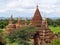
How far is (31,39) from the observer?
20875mm

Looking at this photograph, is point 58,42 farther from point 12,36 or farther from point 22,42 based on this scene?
point 12,36

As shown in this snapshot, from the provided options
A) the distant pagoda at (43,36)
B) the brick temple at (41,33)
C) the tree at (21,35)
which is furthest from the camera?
the tree at (21,35)

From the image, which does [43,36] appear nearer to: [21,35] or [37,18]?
[21,35]

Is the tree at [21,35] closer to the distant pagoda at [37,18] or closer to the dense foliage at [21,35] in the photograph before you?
the dense foliage at [21,35]

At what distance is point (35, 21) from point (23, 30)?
339cm

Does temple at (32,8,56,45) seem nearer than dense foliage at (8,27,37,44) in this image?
Yes

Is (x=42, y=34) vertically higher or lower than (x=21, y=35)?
higher

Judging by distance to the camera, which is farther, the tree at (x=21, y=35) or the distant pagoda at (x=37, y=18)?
the distant pagoda at (x=37, y=18)

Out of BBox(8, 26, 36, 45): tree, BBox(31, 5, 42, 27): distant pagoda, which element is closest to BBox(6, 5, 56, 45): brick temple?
BBox(31, 5, 42, 27): distant pagoda

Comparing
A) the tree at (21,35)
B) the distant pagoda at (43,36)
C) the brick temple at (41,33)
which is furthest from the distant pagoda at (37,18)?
the distant pagoda at (43,36)

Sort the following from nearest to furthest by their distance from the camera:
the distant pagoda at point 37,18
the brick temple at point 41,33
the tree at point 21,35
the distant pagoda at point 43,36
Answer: the distant pagoda at point 43,36, the brick temple at point 41,33, the tree at point 21,35, the distant pagoda at point 37,18

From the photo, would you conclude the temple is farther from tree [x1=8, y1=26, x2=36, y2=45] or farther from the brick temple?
tree [x1=8, y1=26, x2=36, y2=45]

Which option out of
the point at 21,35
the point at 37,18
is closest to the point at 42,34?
the point at 21,35

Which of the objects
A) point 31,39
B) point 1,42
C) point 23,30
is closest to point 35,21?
point 23,30
